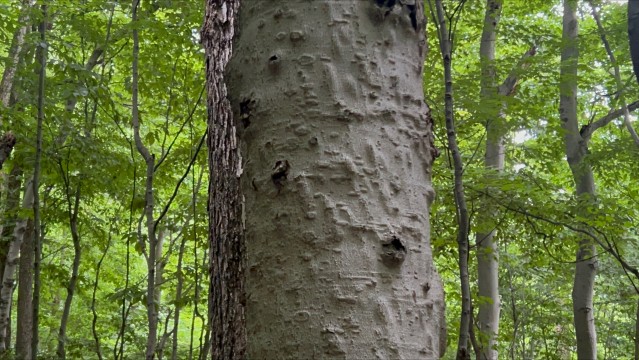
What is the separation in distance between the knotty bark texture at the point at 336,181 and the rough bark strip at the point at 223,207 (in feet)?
5.55

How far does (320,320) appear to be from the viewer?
0.82 meters

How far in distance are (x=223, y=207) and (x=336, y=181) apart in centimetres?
203

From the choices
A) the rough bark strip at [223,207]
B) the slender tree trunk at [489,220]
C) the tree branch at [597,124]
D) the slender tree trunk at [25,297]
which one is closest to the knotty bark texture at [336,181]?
the rough bark strip at [223,207]

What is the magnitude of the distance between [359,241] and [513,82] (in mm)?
8702

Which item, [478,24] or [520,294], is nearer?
[478,24]

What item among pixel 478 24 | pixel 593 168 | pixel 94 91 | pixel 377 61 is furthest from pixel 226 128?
pixel 593 168

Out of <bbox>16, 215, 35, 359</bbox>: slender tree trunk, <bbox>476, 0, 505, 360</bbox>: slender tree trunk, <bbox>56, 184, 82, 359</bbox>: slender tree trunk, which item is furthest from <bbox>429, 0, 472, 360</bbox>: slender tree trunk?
<bbox>16, 215, 35, 359</bbox>: slender tree trunk

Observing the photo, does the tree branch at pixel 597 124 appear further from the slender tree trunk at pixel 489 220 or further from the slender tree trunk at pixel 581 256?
the slender tree trunk at pixel 489 220

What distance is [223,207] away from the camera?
112 inches

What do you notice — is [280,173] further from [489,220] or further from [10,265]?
[10,265]

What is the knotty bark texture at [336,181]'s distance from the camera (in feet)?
2.72

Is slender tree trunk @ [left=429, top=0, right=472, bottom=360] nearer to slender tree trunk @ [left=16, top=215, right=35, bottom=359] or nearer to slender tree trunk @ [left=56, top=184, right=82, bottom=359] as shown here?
slender tree trunk @ [left=56, top=184, right=82, bottom=359]

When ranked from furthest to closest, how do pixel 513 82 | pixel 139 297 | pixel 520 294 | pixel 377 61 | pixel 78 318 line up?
pixel 78 318, pixel 520 294, pixel 513 82, pixel 139 297, pixel 377 61

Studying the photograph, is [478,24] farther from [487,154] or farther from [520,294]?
[520,294]
